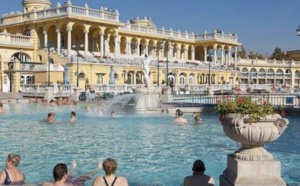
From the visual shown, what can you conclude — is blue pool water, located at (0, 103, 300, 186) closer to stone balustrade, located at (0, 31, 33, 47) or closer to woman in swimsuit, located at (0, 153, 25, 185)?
woman in swimsuit, located at (0, 153, 25, 185)

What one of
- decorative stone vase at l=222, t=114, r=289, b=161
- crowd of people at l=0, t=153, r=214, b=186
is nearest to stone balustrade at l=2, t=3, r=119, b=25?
crowd of people at l=0, t=153, r=214, b=186

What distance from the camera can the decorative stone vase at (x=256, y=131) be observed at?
6289 millimetres

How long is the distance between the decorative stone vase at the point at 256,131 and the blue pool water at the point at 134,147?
245 cm

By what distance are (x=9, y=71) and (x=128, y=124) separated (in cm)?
2920

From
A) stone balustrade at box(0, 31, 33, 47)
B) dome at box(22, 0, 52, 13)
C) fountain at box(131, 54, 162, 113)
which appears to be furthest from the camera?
dome at box(22, 0, 52, 13)

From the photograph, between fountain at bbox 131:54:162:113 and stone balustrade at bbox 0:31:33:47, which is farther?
stone balustrade at bbox 0:31:33:47

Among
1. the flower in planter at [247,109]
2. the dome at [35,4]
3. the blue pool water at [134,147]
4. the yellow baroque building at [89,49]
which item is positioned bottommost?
the blue pool water at [134,147]

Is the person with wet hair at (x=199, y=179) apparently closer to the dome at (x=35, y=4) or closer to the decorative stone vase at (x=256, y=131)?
the decorative stone vase at (x=256, y=131)

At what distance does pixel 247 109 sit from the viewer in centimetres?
643

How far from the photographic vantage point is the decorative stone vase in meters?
6.29

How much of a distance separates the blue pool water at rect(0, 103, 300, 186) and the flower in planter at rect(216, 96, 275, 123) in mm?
2387

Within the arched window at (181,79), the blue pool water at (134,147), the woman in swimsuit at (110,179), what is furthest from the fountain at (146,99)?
the arched window at (181,79)

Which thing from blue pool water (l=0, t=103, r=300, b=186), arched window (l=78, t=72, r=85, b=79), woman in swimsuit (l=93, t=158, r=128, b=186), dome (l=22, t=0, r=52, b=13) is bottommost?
blue pool water (l=0, t=103, r=300, b=186)

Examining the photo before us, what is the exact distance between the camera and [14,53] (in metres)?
50.5
